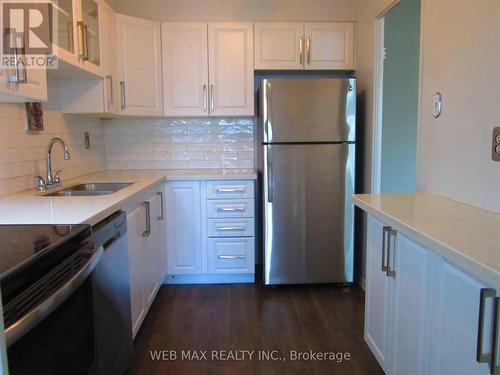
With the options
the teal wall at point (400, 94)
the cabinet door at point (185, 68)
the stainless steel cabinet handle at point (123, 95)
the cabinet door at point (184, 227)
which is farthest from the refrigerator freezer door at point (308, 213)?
the stainless steel cabinet handle at point (123, 95)

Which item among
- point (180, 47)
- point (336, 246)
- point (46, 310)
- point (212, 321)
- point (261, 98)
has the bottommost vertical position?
point (212, 321)

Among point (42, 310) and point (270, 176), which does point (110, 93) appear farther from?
point (42, 310)

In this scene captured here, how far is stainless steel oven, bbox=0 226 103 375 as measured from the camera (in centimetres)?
82

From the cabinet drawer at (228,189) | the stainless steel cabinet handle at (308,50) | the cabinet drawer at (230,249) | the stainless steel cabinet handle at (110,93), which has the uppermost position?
the stainless steel cabinet handle at (308,50)

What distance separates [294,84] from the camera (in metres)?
2.70

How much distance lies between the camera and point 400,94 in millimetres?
2738

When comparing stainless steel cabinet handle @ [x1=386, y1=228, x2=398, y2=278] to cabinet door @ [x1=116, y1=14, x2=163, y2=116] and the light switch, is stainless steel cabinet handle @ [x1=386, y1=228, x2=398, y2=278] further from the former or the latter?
cabinet door @ [x1=116, y1=14, x2=163, y2=116]

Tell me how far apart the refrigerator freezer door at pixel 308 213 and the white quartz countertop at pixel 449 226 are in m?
1.00

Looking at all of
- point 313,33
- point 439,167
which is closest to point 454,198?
point 439,167

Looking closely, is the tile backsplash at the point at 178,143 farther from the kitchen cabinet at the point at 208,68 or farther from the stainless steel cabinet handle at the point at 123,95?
the stainless steel cabinet handle at the point at 123,95

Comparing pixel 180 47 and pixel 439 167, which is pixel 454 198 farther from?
pixel 180 47

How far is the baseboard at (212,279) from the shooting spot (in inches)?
120

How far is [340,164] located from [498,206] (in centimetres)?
146

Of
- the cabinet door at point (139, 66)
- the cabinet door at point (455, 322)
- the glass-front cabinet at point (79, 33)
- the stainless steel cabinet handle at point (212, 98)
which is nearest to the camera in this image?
the cabinet door at point (455, 322)
